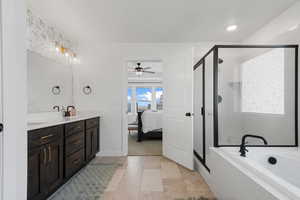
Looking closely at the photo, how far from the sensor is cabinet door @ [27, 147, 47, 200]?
4.54ft

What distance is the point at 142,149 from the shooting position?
3.62 metres

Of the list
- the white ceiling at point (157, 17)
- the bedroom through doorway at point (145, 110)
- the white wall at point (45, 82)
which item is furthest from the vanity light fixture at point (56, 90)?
the bedroom through doorway at point (145, 110)

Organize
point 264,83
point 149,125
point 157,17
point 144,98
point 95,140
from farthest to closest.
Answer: point 144,98, point 149,125, point 95,140, point 264,83, point 157,17

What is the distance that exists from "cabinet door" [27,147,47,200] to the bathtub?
69.6 inches

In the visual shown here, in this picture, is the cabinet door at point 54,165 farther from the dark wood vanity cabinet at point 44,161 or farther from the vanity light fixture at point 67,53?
the vanity light fixture at point 67,53

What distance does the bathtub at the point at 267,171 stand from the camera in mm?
990

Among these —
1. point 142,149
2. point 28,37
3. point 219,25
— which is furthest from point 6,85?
point 142,149

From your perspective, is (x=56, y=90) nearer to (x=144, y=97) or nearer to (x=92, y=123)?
(x=92, y=123)

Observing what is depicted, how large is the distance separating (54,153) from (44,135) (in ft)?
0.96

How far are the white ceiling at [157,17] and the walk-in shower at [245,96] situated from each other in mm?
502

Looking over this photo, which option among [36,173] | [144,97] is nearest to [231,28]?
[36,173]

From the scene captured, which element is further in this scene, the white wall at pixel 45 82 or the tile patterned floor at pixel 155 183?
the white wall at pixel 45 82

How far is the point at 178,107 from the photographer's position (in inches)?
114

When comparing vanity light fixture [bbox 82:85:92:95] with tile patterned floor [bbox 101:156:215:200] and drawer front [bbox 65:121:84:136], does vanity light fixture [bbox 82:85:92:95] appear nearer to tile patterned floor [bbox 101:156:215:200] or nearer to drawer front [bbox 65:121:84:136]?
drawer front [bbox 65:121:84:136]
